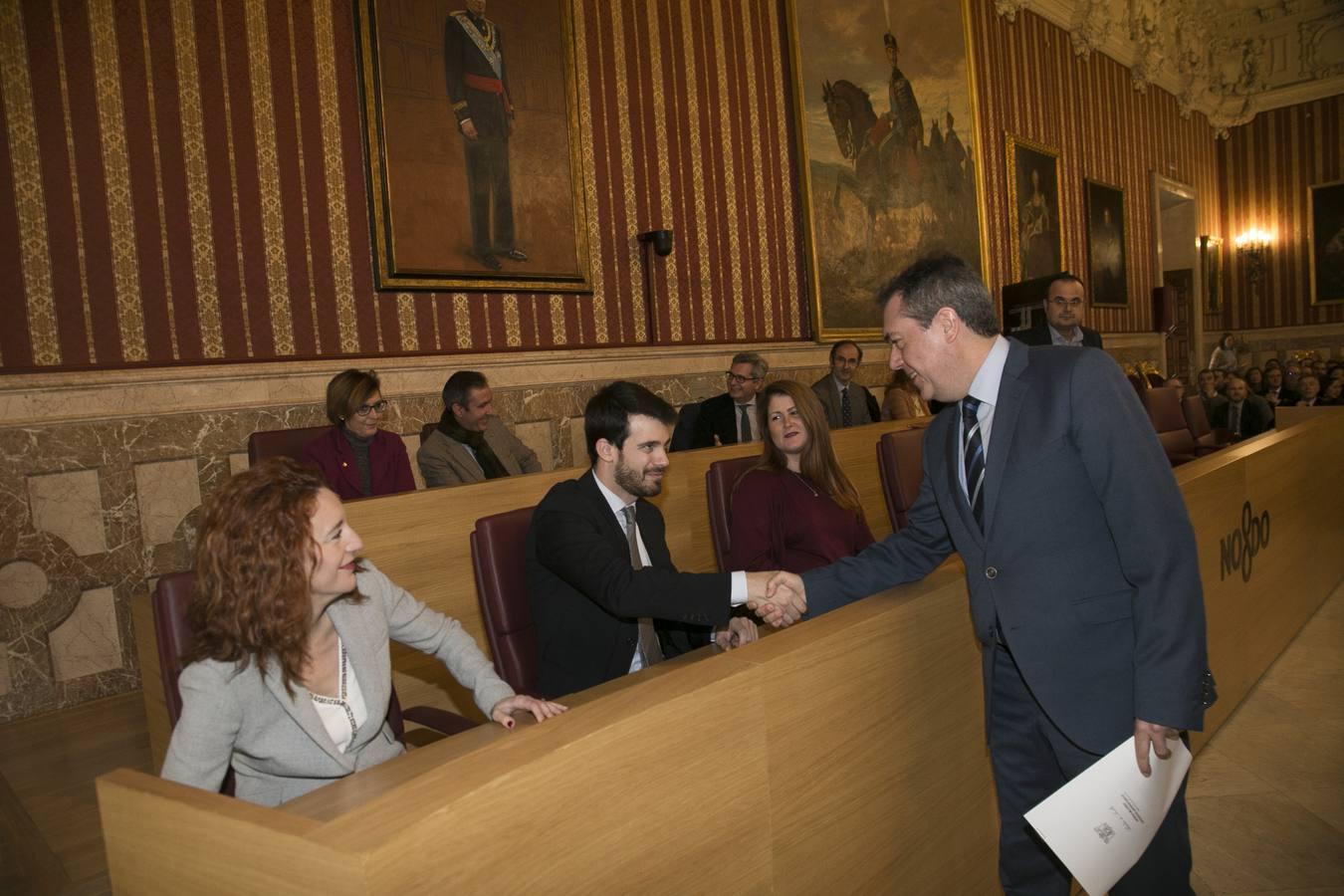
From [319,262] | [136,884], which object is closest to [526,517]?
[136,884]

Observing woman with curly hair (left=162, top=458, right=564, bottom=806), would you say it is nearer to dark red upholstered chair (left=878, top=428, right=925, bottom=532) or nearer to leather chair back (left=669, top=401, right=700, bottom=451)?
dark red upholstered chair (left=878, top=428, right=925, bottom=532)

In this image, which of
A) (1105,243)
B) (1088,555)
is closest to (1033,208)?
(1105,243)

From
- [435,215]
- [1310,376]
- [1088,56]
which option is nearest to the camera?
[435,215]

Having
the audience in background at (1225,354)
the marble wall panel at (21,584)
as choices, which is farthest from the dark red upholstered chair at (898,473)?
the audience in background at (1225,354)

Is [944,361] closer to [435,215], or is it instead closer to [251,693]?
[251,693]

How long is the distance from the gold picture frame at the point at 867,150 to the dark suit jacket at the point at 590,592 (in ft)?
20.0

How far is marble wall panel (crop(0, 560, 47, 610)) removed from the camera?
3.99m

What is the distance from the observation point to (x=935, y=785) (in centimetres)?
188

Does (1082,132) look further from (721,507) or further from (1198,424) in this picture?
(721,507)

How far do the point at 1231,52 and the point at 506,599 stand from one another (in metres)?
18.1

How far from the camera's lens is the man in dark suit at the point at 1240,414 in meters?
7.97

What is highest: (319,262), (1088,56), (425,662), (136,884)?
(1088,56)

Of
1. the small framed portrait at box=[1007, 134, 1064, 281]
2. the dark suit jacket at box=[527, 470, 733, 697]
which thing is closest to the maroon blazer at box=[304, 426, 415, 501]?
the dark suit jacket at box=[527, 470, 733, 697]

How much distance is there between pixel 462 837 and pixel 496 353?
16.5 feet
